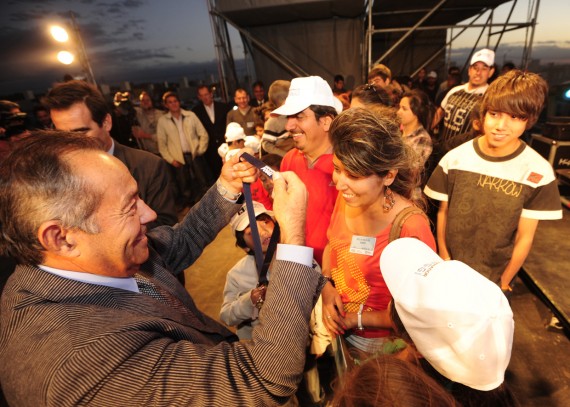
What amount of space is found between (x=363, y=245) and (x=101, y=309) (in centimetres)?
122

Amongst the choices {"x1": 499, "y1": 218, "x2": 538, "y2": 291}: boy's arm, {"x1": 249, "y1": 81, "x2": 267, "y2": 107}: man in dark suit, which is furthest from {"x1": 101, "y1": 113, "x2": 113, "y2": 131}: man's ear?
{"x1": 249, "y1": 81, "x2": 267, "y2": 107}: man in dark suit

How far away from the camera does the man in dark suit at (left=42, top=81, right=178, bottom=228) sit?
2047mm

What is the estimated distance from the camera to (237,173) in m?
1.50

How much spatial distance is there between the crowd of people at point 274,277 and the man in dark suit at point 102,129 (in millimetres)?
16

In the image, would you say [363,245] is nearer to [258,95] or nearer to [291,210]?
[291,210]

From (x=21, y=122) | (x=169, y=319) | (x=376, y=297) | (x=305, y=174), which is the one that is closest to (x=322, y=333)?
(x=376, y=297)

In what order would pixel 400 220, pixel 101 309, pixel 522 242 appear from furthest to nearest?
pixel 522 242, pixel 400 220, pixel 101 309

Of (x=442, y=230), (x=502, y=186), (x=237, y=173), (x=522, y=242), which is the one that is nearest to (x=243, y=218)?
(x=237, y=173)

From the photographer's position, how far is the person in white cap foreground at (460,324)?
0.76 m

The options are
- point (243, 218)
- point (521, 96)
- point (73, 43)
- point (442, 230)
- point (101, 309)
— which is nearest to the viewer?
point (101, 309)

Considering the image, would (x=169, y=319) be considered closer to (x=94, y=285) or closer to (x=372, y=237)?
(x=94, y=285)

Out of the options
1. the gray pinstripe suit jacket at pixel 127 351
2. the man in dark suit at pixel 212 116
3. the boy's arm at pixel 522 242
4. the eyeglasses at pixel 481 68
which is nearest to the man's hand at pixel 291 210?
the gray pinstripe suit jacket at pixel 127 351

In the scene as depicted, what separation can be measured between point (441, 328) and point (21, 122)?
612 cm

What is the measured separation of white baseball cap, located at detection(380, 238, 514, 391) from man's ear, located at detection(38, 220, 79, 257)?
3.43 ft
